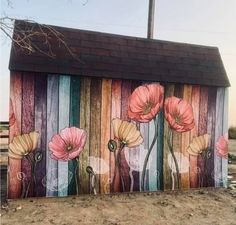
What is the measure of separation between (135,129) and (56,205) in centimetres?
246

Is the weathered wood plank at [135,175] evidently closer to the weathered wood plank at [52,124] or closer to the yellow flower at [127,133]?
the yellow flower at [127,133]

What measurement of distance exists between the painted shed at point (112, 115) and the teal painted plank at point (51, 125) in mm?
21

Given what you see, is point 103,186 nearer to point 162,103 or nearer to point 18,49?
point 162,103

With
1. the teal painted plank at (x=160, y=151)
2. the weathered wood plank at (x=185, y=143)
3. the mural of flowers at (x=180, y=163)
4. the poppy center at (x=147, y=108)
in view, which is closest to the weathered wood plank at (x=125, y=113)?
the poppy center at (x=147, y=108)

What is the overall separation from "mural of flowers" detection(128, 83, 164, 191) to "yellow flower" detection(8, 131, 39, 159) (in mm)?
2214

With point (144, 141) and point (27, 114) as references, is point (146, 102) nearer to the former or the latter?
point (144, 141)

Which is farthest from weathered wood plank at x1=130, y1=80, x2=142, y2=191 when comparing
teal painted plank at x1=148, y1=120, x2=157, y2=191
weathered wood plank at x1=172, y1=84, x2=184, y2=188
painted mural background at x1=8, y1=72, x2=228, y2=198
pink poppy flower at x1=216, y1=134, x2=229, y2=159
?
pink poppy flower at x1=216, y1=134, x2=229, y2=159

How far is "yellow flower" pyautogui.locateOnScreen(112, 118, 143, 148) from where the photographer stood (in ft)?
26.4

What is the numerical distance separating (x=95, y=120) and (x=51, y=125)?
3.23ft

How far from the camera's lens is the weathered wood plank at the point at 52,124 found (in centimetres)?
744

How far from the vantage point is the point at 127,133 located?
8141 mm

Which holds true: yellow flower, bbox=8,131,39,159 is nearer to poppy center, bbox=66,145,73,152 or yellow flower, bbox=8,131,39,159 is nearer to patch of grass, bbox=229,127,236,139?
poppy center, bbox=66,145,73,152

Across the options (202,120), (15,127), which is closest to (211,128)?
(202,120)

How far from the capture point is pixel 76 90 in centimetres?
773
